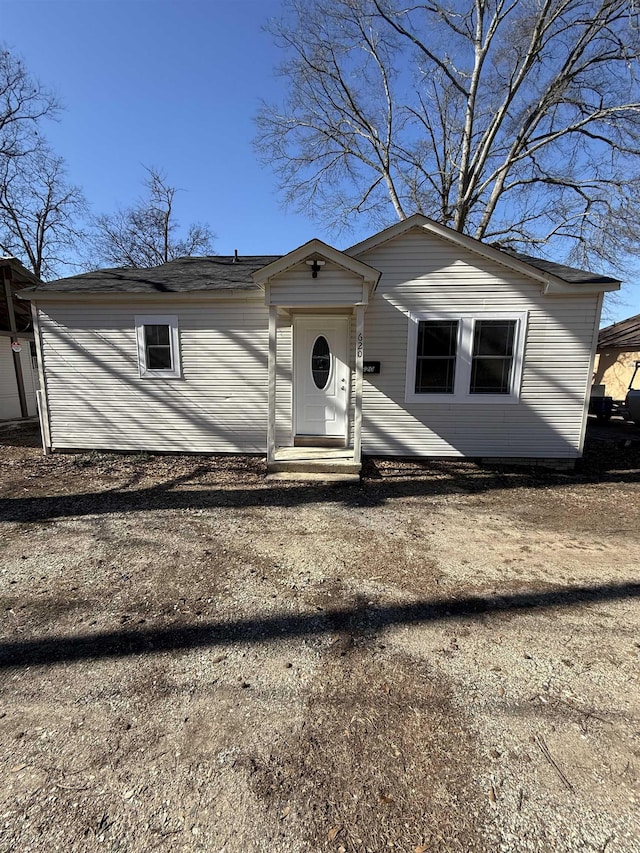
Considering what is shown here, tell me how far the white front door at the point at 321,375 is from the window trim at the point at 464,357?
117 cm

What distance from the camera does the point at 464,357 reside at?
6.96m

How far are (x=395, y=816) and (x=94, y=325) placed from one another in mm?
8325

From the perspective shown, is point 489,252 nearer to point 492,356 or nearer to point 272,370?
point 492,356

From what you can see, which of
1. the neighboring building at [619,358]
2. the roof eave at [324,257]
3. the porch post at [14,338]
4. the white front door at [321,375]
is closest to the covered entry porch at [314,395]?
the white front door at [321,375]

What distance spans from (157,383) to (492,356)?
625 cm

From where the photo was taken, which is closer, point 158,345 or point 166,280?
point 158,345

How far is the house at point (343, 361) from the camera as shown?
679 cm

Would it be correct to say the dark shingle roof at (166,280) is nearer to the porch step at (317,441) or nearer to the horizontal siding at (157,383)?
the horizontal siding at (157,383)

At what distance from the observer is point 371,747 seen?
6.04 feet

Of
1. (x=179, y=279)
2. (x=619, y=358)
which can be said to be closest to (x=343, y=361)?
(x=179, y=279)

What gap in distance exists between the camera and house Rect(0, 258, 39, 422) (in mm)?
11000

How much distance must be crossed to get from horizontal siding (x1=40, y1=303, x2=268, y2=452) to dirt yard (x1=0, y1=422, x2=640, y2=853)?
10.4ft

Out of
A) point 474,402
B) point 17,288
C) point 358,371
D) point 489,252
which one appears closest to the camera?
point 358,371

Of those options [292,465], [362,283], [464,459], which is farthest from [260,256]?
[464,459]
